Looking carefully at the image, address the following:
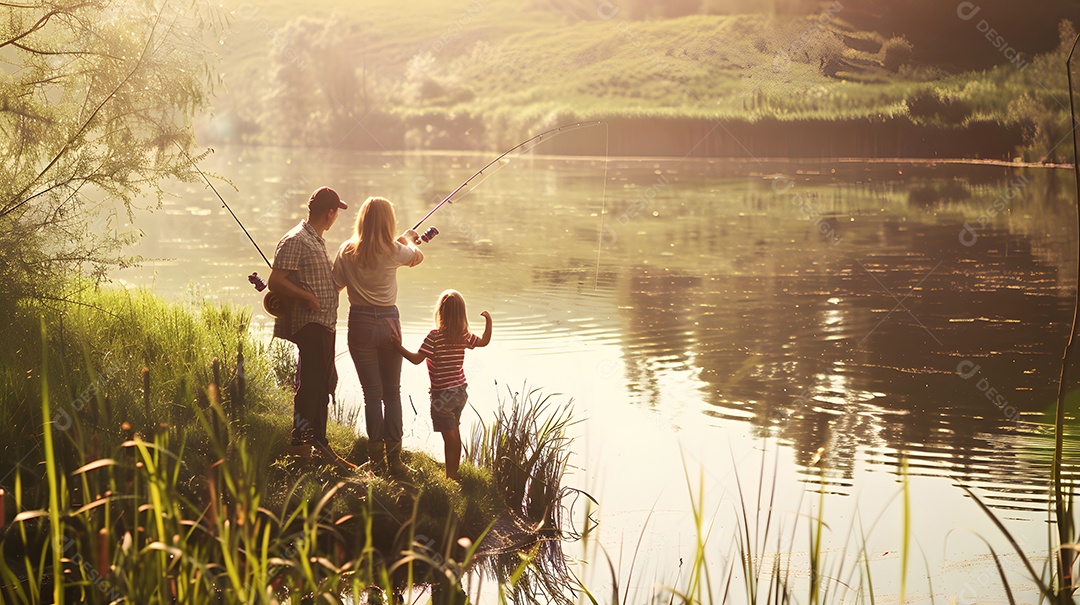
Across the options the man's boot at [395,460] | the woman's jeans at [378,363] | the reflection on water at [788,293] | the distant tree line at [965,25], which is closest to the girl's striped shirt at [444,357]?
the woman's jeans at [378,363]

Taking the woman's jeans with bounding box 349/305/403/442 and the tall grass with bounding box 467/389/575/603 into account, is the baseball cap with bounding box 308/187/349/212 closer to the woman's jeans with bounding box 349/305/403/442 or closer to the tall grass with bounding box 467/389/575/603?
the woman's jeans with bounding box 349/305/403/442

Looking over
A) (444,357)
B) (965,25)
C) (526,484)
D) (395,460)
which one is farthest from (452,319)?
(965,25)

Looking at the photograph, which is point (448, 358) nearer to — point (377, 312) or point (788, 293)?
point (377, 312)

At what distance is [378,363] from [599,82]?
7728 centimetres

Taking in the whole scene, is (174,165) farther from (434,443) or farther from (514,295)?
(514,295)

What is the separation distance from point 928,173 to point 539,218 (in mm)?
14941

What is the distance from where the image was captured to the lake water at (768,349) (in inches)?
255

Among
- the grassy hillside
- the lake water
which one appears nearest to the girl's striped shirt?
the lake water

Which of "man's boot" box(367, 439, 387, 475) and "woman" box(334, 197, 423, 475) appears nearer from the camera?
"woman" box(334, 197, 423, 475)

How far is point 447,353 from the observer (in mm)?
6078

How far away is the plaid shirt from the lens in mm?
5848

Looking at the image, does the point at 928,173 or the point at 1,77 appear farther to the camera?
the point at 928,173

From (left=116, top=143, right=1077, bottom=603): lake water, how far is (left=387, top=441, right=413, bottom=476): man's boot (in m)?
1.03

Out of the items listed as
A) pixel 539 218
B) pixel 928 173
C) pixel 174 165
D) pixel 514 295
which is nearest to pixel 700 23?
pixel 928 173
